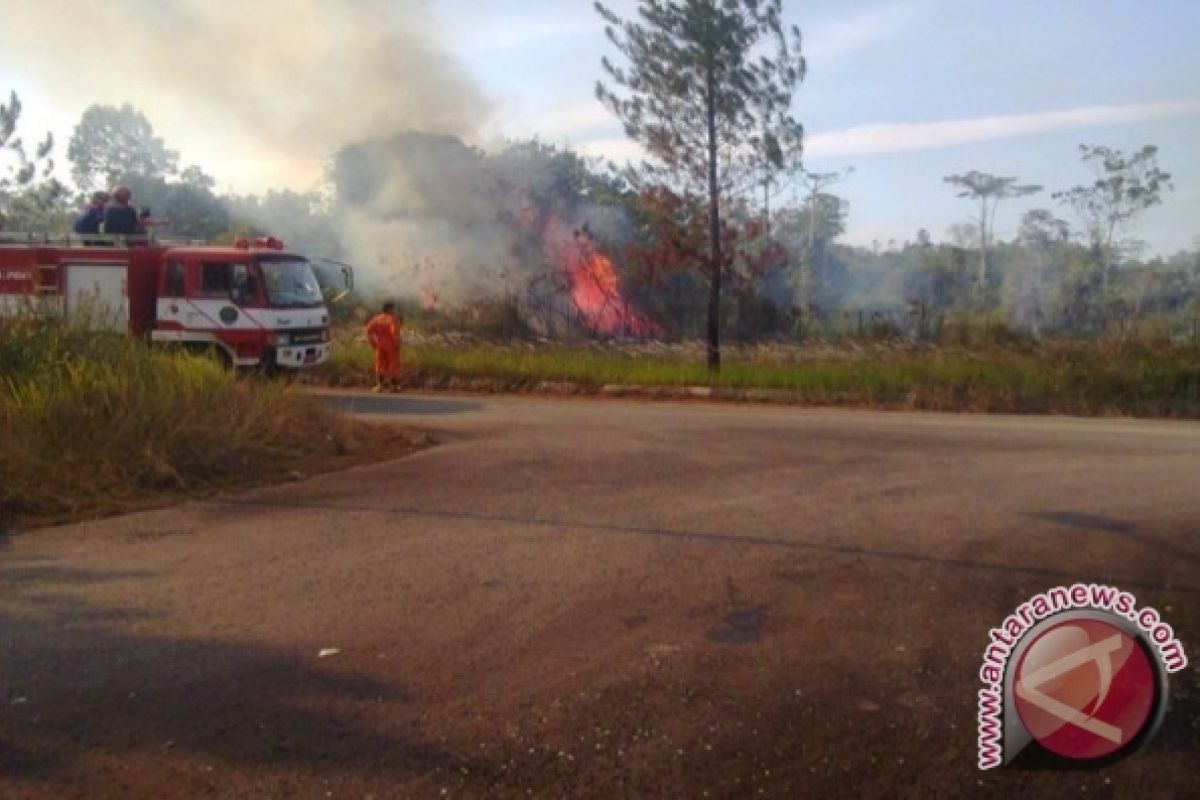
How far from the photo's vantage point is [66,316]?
38.9 ft

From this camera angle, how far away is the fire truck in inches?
682

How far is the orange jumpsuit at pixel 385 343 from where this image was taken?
739 inches

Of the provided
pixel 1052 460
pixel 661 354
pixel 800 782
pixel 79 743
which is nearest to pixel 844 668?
pixel 800 782

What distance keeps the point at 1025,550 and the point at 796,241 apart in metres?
35.9

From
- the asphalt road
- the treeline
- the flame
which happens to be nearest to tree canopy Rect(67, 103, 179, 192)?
the treeline

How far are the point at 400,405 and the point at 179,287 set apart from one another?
12.8ft

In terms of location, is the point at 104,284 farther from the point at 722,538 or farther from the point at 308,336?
the point at 722,538

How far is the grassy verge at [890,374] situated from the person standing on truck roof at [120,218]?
434 centimetres

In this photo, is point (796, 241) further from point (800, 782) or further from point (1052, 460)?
point (800, 782)

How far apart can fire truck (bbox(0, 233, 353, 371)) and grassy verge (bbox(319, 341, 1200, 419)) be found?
3607mm

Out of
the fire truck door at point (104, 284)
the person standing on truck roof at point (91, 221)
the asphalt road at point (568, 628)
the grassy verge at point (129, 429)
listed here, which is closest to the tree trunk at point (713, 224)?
the fire truck door at point (104, 284)

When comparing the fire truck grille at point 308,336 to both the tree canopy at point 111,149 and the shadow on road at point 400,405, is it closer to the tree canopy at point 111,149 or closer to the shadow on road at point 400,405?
the shadow on road at point 400,405

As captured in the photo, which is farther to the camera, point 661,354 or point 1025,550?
point 661,354

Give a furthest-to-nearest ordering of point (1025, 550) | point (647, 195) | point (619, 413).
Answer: point (647, 195)
point (619, 413)
point (1025, 550)
